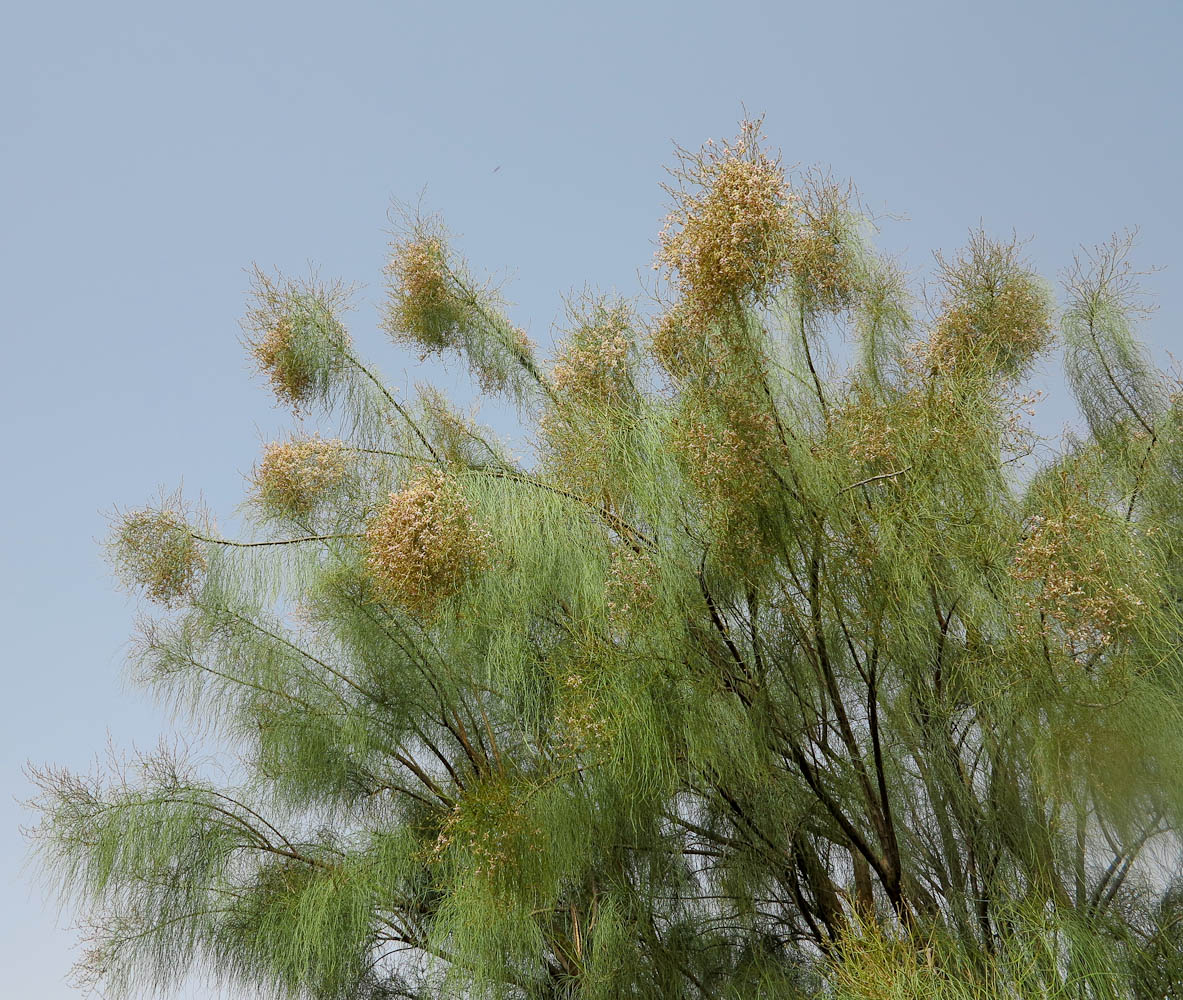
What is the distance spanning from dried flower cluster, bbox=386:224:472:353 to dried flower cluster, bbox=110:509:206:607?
124cm

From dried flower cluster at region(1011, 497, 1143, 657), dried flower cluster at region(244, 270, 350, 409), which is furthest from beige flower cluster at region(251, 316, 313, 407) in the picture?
dried flower cluster at region(1011, 497, 1143, 657)

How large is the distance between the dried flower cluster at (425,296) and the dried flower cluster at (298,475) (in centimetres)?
72

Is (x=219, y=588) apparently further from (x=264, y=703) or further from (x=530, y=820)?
(x=530, y=820)

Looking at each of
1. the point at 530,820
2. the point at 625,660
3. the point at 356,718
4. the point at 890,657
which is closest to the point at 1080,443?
the point at 890,657

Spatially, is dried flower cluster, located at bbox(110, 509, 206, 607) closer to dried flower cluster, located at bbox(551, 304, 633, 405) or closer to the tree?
the tree

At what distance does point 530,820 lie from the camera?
10.6ft

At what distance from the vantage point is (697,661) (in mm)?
3283

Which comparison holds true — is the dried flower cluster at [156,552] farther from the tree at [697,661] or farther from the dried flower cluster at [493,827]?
the dried flower cluster at [493,827]

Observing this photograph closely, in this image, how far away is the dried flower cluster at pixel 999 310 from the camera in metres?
4.35

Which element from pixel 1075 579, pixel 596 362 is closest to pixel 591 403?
pixel 596 362

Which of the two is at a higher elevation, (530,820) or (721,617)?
(721,617)

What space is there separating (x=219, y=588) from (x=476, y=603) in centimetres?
153

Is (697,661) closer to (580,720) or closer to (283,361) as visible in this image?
(580,720)

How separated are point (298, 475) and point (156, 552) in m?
0.61
